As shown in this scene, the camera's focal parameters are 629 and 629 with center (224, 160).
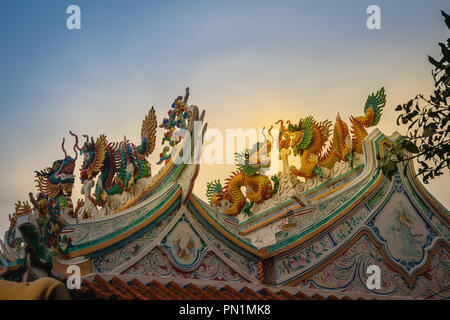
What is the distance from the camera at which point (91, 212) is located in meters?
11.7

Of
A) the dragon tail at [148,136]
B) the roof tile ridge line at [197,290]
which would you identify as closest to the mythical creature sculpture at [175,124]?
the dragon tail at [148,136]

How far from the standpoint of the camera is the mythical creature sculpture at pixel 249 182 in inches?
476

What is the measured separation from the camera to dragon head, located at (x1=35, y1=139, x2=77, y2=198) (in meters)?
10.8

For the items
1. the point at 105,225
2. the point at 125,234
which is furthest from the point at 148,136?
the point at 125,234

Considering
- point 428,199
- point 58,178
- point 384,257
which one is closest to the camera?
point 384,257

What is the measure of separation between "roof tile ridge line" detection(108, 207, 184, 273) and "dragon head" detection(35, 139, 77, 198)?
11.3 ft

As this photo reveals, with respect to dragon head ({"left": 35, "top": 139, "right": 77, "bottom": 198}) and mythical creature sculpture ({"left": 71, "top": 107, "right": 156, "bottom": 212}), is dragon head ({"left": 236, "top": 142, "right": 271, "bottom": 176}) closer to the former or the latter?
mythical creature sculpture ({"left": 71, "top": 107, "right": 156, "bottom": 212})

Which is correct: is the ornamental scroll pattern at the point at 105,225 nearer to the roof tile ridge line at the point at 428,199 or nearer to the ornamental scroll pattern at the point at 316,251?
the ornamental scroll pattern at the point at 316,251

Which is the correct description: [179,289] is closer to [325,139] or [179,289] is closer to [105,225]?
[105,225]

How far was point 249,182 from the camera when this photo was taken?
12.3m

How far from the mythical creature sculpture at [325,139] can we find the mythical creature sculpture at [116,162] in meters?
2.68

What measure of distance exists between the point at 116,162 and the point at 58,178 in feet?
3.78
